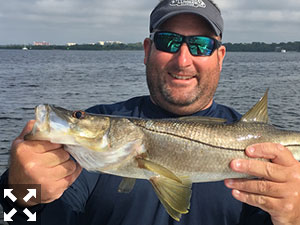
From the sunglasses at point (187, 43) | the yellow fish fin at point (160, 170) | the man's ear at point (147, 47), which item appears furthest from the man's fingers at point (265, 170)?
the man's ear at point (147, 47)

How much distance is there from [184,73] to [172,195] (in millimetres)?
1507

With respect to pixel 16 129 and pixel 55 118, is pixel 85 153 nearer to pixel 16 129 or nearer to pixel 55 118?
pixel 55 118

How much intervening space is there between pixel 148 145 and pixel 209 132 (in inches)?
21.4

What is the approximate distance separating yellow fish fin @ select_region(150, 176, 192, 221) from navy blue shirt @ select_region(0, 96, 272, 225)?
17.0 inches

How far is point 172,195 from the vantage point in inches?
106

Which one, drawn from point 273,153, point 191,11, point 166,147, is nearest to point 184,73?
point 191,11

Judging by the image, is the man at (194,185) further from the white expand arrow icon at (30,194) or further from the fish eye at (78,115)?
the fish eye at (78,115)

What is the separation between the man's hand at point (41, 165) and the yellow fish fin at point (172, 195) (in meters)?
0.72

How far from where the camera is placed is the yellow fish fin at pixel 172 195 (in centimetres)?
268

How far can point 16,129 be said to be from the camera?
45.6 ft

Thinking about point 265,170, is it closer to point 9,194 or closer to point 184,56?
point 184,56

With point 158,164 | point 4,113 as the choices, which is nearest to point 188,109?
point 158,164

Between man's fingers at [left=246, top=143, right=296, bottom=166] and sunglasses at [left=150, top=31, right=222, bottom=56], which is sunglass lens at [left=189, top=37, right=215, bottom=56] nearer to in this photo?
sunglasses at [left=150, top=31, right=222, bottom=56]

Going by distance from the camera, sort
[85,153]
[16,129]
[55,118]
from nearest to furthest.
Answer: [55,118]
[85,153]
[16,129]
